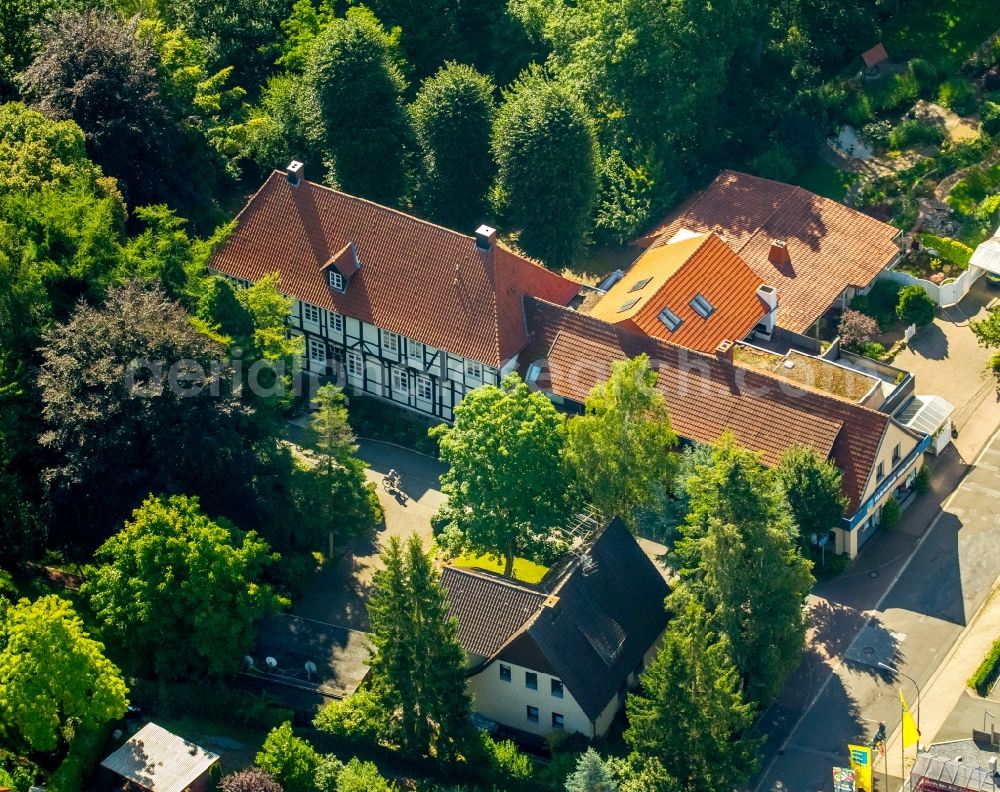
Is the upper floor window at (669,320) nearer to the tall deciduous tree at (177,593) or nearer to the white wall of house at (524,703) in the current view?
the white wall of house at (524,703)

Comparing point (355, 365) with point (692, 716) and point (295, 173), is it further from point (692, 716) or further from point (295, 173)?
point (692, 716)

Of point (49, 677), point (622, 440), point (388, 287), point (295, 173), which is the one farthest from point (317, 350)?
point (49, 677)

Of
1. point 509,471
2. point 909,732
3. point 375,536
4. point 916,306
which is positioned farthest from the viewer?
point 916,306

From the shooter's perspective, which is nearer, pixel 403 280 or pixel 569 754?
pixel 569 754

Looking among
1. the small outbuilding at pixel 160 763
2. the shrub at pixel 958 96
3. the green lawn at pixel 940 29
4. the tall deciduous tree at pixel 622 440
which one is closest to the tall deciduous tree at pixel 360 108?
the tall deciduous tree at pixel 622 440

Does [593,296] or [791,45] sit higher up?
[791,45]

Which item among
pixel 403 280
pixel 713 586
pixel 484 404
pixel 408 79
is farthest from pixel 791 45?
pixel 713 586

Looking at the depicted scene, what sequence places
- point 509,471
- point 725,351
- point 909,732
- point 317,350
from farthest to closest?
point 317,350, point 725,351, point 509,471, point 909,732

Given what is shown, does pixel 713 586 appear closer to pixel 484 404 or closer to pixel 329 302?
pixel 484 404
